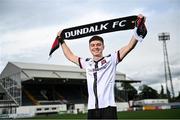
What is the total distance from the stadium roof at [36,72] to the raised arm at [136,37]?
139ft

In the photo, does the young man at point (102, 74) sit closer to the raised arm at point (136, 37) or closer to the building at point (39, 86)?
the raised arm at point (136, 37)

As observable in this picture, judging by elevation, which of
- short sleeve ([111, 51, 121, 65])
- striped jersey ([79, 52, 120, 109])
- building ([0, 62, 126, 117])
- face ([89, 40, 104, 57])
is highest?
building ([0, 62, 126, 117])

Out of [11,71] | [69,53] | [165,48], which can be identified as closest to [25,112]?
[11,71]

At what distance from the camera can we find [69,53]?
3.93 m

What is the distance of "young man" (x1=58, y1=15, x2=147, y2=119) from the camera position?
3.29 m

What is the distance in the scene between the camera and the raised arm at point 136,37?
3524 mm

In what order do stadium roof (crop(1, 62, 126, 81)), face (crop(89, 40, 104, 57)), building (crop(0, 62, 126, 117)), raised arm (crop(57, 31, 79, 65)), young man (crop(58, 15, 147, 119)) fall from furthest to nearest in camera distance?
stadium roof (crop(1, 62, 126, 81)) < building (crop(0, 62, 126, 117)) < raised arm (crop(57, 31, 79, 65)) < face (crop(89, 40, 104, 57)) < young man (crop(58, 15, 147, 119))

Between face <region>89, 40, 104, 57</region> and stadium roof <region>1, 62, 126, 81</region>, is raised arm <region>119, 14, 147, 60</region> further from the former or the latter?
stadium roof <region>1, 62, 126, 81</region>

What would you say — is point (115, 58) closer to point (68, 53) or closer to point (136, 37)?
point (136, 37)

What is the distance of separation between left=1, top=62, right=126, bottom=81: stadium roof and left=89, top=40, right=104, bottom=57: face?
4235cm

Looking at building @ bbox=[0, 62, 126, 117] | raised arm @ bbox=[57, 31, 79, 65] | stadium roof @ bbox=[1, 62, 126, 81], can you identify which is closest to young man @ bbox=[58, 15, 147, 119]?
raised arm @ bbox=[57, 31, 79, 65]

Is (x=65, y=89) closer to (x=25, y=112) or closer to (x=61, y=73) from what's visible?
(x=61, y=73)

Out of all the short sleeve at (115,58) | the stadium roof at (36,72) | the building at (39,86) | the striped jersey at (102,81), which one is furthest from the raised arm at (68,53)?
the stadium roof at (36,72)

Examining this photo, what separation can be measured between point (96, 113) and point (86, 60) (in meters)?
0.66
